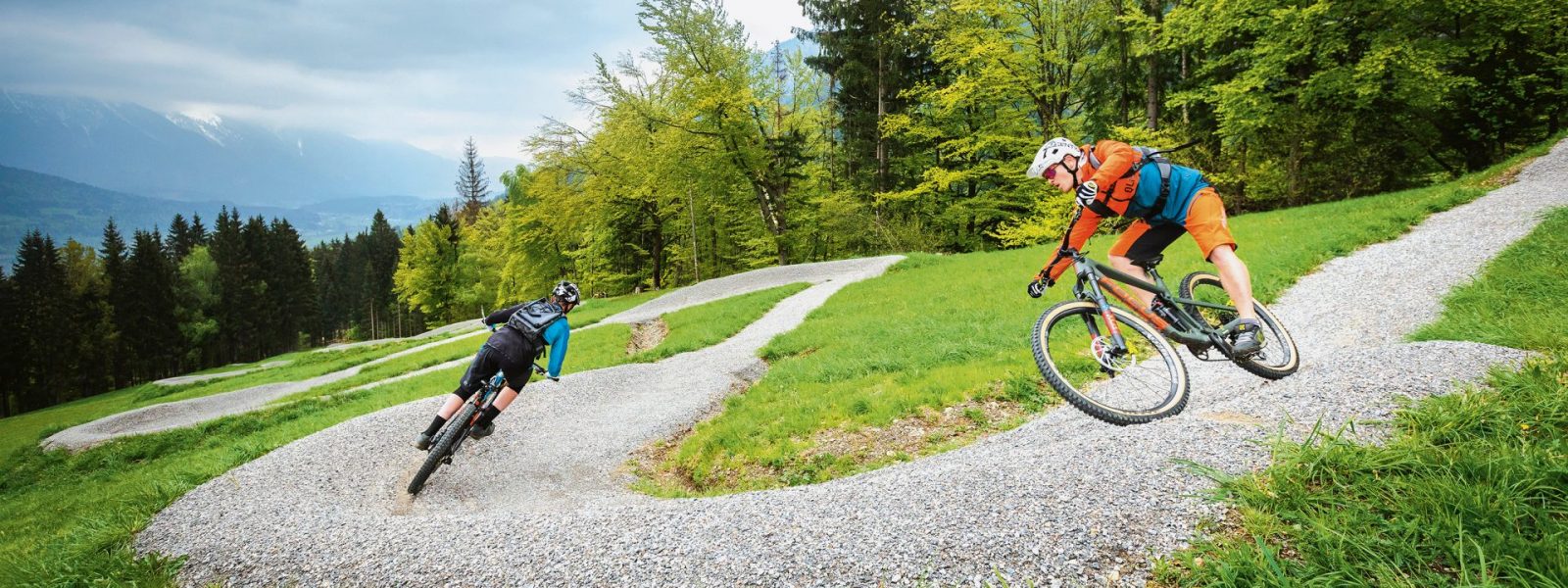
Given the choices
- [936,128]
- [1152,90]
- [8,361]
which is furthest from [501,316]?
[8,361]

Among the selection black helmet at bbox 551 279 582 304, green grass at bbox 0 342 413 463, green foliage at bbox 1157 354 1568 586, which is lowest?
green grass at bbox 0 342 413 463

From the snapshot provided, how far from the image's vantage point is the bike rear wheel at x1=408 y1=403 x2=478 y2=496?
23.2ft

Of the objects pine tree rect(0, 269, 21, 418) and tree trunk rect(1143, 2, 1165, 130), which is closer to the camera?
tree trunk rect(1143, 2, 1165, 130)

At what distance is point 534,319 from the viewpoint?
7.59 metres

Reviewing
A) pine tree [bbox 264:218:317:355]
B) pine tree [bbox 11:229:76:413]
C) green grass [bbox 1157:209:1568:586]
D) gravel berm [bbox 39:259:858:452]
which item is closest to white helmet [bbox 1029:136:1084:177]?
green grass [bbox 1157:209:1568:586]

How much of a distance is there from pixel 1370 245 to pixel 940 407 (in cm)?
1217

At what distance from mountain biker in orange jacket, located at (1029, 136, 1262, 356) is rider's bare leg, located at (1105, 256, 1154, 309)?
525mm

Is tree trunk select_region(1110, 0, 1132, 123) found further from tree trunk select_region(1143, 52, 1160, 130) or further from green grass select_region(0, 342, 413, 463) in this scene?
green grass select_region(0, 342, 413, 463)

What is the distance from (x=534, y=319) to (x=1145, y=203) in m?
7.07

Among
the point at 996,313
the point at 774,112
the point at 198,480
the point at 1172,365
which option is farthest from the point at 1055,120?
the point at 198,480

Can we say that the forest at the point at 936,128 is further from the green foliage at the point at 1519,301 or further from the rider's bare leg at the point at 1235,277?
the rider's bare leg at the point at 1235,277

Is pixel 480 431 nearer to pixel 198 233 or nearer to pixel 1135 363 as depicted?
pixel 1135 363

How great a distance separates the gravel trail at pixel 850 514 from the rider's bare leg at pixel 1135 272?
3.51ft

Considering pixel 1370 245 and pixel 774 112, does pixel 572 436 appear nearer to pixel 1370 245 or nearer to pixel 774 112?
pixel 1370 245
